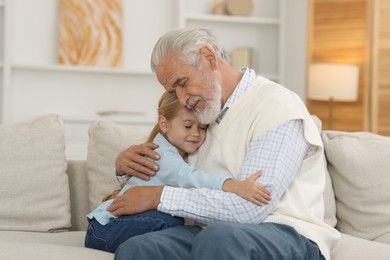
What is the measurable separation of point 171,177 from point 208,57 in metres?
0.40

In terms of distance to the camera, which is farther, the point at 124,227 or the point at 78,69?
the point at 78,69

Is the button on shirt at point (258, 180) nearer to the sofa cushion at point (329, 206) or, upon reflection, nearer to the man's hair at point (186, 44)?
the man's hair at point (186, 44)

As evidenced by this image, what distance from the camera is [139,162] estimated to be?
246 centimetres

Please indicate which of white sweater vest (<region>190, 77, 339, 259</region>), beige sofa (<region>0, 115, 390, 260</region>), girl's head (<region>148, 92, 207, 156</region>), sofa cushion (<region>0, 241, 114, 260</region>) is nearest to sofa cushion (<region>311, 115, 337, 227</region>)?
beige sofa (<region>0, 115, 390, 260</region>)

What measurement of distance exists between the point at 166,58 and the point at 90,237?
24.4 inches

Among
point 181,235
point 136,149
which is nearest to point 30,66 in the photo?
point 136,149

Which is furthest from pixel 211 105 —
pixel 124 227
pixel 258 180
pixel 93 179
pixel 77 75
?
pixel 77 75

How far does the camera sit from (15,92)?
5.65 meters

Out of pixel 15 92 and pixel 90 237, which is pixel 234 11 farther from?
pixel 90 237

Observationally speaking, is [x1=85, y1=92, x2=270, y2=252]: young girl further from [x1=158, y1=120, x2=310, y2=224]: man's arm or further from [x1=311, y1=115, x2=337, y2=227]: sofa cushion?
[x1=311, y1=115, x2=337, y2=227]: sofa cushion

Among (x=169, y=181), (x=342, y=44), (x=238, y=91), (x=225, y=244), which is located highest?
(x=342, y=44)

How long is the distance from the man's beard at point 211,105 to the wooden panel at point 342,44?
11.8ft

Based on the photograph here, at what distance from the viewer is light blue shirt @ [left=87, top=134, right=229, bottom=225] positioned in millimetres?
2268

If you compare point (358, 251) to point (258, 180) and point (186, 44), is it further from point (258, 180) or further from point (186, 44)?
point (186, 44)
